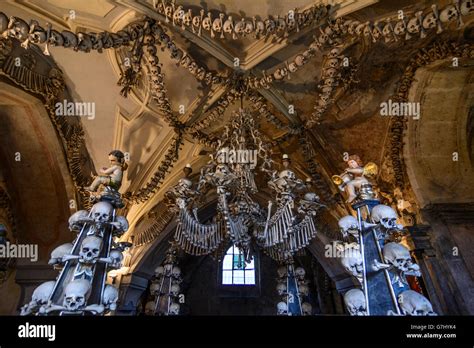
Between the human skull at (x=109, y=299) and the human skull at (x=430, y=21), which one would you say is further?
the human skull at (x=430, y=21)

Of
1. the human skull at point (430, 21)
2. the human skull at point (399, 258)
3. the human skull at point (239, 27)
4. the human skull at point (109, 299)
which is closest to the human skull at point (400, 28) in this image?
the human skull at point (430, 21)

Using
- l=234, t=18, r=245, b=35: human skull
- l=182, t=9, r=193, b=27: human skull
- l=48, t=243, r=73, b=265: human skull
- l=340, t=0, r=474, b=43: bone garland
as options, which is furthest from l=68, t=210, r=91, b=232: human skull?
l=340, t=0, r=474, b=43: bone garland

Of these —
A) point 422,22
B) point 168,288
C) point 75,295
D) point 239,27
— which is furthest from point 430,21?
point 168,288

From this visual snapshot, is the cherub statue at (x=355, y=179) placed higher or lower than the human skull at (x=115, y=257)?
higher

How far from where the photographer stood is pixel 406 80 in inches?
166

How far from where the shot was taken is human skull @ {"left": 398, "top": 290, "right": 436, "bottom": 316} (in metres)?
1.49

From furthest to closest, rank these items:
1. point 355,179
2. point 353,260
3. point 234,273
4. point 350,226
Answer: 1. point 234,273
2. point 355,179
3. point 350,226
4. point 353,260

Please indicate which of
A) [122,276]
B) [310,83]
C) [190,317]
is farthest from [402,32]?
[122,276]

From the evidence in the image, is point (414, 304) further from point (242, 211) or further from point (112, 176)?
point (112, 176)

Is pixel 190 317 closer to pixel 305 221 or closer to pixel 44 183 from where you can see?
pixel 305 221

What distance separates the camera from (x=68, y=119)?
4.56 metres

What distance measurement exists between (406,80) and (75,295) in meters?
4.73

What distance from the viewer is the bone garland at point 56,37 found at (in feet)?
7.37

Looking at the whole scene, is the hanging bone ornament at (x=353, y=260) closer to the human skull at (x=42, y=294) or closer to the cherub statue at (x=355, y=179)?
the cherub statue at (x=355, y=179)
